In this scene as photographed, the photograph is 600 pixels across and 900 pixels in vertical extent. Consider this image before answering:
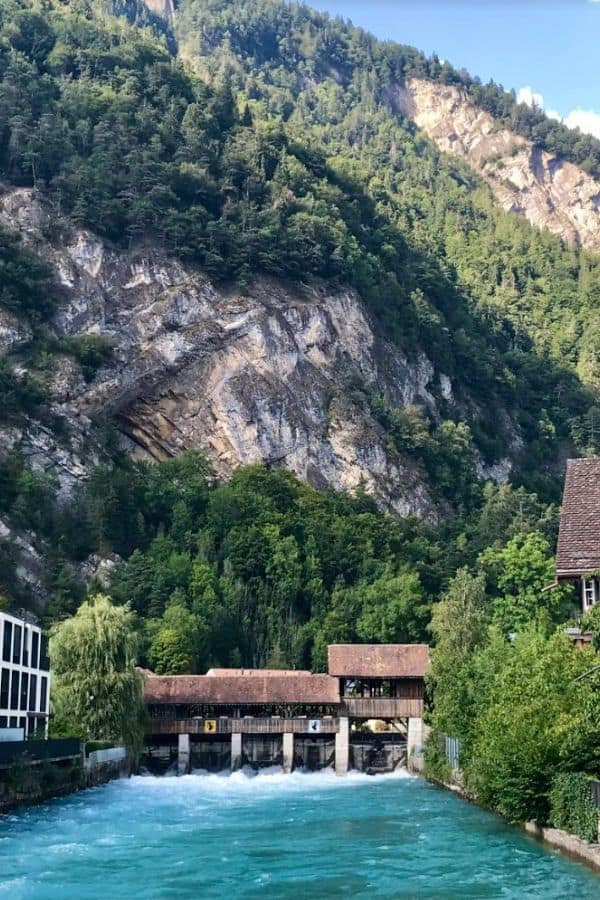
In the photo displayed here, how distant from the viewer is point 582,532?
135 ft

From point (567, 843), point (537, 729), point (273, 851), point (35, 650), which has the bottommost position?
point (273, 851)

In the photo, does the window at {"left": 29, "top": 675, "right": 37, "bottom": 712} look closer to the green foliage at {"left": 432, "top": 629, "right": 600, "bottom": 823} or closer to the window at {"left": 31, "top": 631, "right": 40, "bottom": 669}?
the window at {"left": 31, "top": 631, "right": 40, "bottom": 669}

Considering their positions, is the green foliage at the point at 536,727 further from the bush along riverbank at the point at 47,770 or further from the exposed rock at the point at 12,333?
the exposed rock at the point at 12,333

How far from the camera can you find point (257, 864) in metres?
37.9

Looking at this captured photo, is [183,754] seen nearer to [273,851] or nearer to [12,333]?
[273,851]

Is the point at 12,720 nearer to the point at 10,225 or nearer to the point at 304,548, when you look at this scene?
the point at 304,548

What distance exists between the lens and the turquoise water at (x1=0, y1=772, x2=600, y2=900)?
33.4 metres

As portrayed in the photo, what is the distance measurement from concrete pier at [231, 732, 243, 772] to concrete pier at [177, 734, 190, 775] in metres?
2.82

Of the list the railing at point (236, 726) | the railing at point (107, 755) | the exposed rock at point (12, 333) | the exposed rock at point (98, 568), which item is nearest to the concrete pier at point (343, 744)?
the railing at point (236, 726)

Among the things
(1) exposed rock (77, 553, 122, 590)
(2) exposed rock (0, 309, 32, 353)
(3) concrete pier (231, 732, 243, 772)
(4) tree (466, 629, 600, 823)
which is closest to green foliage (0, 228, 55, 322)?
(2) exposed rock (0, 309, 32, 353)

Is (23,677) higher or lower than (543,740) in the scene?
higher

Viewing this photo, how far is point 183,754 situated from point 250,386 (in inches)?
1862

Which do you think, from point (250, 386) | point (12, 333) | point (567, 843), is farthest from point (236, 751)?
point (12, 333)

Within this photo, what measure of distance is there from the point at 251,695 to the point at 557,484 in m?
68.0
